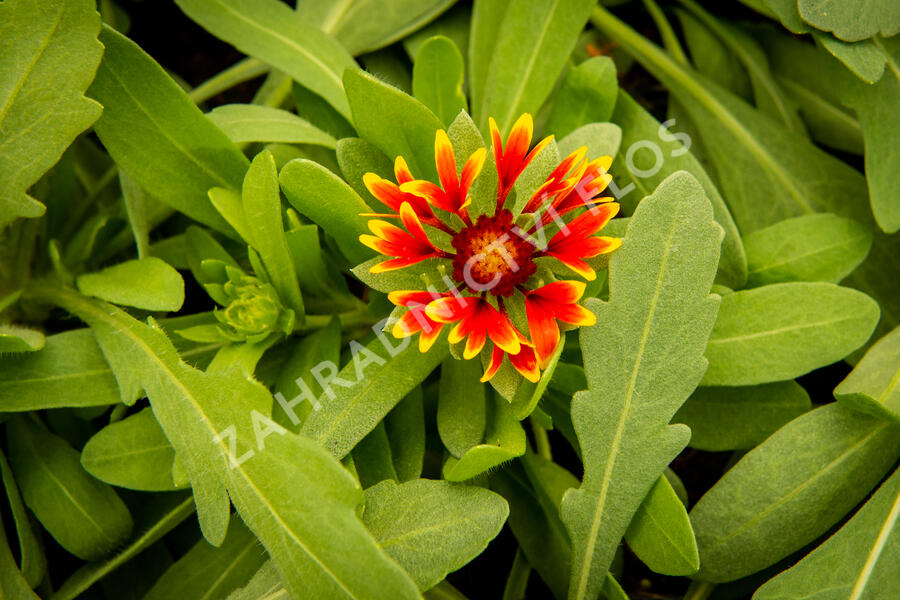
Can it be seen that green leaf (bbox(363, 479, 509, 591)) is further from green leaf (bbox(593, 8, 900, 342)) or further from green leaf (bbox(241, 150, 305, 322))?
green leaf (bbox(593, 8, 900, 342))

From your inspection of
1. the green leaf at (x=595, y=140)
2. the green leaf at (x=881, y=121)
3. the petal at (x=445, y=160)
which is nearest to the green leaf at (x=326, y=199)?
the petal at (x=445, y=160)

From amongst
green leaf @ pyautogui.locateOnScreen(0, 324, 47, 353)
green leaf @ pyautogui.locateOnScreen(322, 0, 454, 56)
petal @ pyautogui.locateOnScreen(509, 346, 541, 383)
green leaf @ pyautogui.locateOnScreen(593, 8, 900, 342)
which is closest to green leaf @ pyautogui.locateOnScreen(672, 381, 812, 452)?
green leaf @ pyautogui.locateOnScreen(593, 8, 900, 342)

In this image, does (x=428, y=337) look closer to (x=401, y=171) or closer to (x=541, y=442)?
(x=401, y=171)

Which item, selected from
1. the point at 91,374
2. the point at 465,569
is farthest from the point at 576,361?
the point at 91,374

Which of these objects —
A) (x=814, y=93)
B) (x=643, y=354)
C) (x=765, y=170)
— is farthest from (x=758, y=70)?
(x=643, y=354)

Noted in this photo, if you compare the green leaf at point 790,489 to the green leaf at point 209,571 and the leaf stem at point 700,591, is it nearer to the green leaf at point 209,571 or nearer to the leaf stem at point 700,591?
the leaf stem at point 700,591
